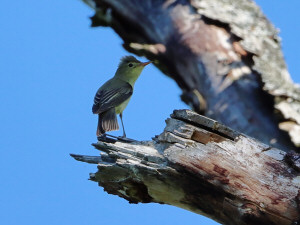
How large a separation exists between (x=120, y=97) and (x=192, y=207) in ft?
7.78

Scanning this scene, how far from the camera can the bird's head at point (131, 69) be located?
6.36 meters

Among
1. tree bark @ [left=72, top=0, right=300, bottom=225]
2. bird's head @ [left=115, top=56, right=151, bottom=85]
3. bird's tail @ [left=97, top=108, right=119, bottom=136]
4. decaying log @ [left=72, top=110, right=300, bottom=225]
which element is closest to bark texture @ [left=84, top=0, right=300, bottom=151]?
tree bark @ [left=72, top=0, right=300, bottom=225]

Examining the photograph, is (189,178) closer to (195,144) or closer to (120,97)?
(195,144)

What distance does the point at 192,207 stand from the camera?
137 inches

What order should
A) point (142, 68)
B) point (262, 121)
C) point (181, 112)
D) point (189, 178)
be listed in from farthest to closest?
point (142, 68) → point (262, 121) → point (181, 112) → point (189, 178)

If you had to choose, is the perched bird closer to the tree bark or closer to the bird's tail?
the bird's tail

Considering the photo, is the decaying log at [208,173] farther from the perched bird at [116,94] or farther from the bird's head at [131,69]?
the bird's head at [131,69]

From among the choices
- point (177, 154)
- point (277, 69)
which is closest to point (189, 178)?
point (177, 154)

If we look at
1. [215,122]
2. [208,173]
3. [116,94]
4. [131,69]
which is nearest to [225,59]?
[116,94]

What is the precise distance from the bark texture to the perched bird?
447 mm

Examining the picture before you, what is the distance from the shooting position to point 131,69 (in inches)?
252

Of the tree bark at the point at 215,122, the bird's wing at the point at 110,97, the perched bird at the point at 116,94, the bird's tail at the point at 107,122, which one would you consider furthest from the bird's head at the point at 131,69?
the bird's tail at the point at 107,122

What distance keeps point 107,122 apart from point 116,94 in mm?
443

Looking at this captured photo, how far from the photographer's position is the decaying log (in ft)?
10.6
